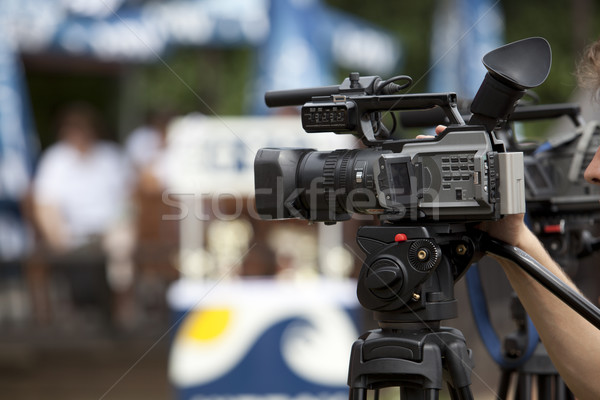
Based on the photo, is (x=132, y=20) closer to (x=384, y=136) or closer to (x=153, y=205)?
(x=153, y=205)

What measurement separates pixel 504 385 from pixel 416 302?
0.76 m

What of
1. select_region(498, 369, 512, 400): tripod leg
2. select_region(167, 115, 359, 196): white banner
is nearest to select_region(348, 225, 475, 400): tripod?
select_region(498, 369, 512, 400): tripod leg

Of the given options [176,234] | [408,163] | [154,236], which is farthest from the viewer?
[154,236]

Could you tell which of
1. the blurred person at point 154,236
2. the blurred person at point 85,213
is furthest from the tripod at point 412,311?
the blurred person at point 85,213

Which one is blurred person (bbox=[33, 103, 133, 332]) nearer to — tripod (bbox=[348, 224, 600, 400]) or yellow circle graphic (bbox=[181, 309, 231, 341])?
yellow circle graphic (bbox=[181, 309, 231, 341])

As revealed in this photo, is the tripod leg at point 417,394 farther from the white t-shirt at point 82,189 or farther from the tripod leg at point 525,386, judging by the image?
the white t-shirt at point 82,189

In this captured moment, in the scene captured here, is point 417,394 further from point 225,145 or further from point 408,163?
point 225,145

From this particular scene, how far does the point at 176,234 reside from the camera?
591cm

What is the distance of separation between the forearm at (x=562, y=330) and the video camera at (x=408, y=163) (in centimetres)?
23

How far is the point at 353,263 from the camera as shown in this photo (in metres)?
4.95

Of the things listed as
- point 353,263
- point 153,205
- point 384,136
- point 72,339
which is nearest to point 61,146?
point 153,205

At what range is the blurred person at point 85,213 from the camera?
5891 mm

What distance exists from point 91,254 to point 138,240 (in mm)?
340

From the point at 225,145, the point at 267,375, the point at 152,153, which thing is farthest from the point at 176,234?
the point at 267,375
